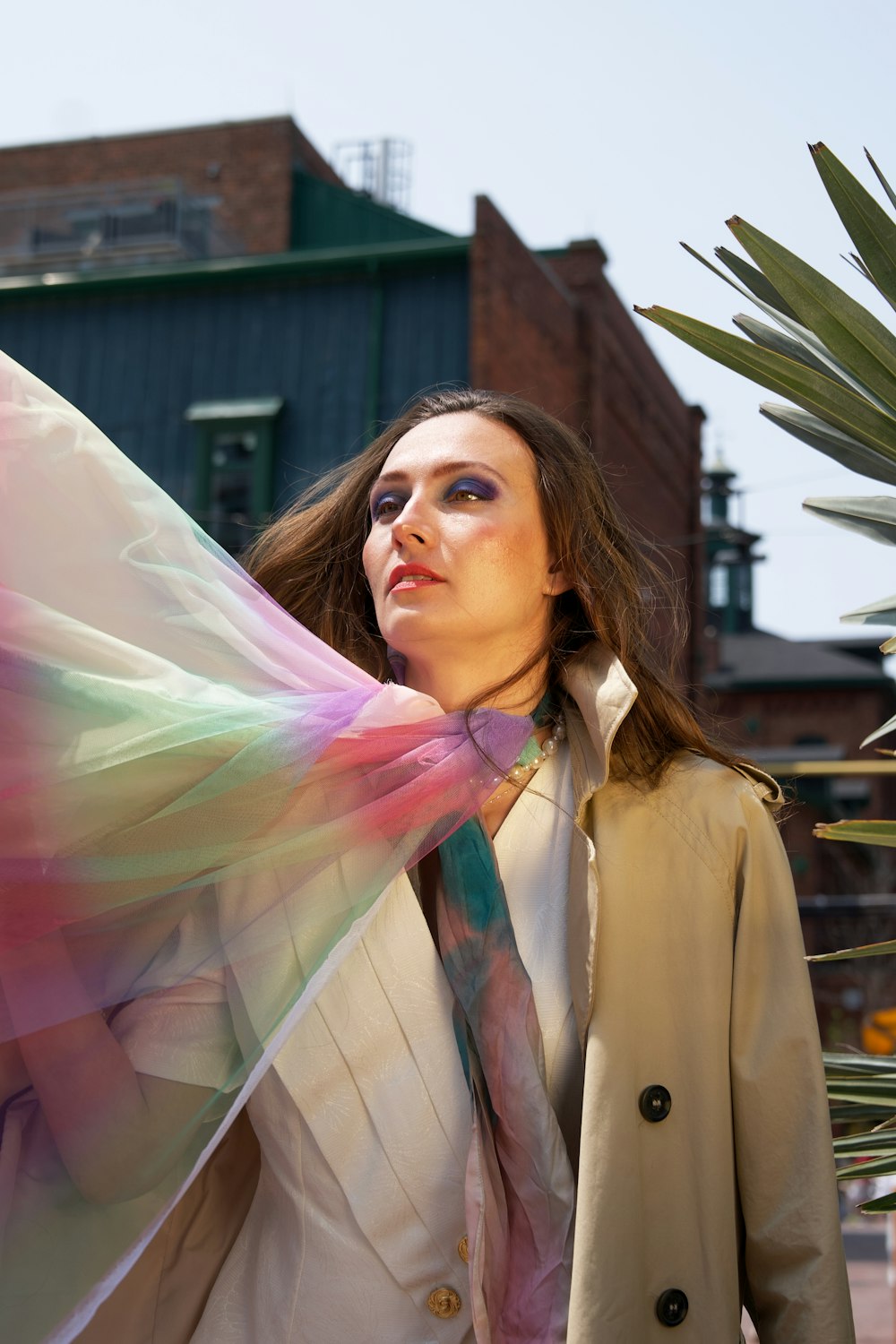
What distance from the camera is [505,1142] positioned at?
6.91ft

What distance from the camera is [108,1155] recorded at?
192 centimetres

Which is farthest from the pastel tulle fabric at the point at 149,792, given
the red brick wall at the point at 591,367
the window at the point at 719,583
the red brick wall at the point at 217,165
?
the window at the point at 719,583

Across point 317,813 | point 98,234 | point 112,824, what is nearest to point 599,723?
point 317,813

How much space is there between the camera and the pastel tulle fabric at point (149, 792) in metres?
1.86

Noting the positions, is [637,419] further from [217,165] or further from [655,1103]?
[655,1103]

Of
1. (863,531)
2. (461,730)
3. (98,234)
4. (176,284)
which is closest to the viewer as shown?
(461,730)

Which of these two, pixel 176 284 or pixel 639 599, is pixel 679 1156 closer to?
pixel 639 599

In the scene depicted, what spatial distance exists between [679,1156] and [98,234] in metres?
19.5

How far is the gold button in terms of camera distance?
2088mm

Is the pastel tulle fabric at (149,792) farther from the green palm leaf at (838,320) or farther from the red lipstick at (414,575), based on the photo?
the green palm leaf at (838,320)

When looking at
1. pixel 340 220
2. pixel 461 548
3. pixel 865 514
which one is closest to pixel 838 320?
pixel 865 514

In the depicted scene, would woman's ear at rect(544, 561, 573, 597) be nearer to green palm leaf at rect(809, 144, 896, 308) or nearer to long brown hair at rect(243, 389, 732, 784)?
long brown hair at rect(243, 389, 732, 784)

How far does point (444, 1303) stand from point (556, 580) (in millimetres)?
A: 1190

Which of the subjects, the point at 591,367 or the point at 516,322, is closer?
the point at 516,322
